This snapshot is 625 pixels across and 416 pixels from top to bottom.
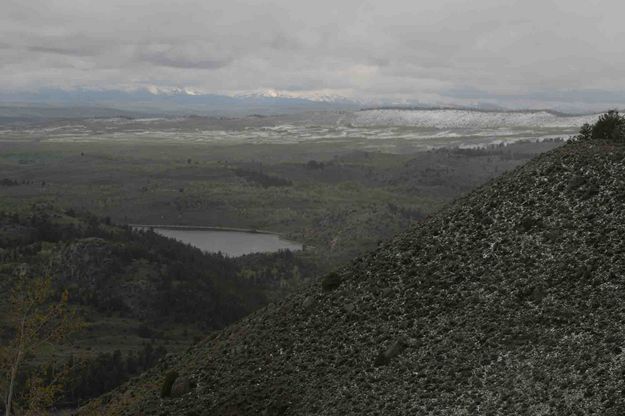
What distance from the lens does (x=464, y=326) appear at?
43219 mm

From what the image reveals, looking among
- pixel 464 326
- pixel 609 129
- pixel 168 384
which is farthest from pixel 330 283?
pixel 609 129

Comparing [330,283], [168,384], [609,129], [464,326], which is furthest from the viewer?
[609,129]

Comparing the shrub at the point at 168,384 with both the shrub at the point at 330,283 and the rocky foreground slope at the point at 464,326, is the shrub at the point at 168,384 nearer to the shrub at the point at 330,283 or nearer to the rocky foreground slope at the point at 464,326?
the rocky foreground slope at the point at 464,326

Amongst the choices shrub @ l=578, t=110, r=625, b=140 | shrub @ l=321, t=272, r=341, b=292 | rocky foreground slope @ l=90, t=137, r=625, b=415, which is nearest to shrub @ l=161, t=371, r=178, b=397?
rocky foreground slope @ l=90, t=137, r=625, b=415

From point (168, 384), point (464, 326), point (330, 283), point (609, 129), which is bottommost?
point (168, 384)

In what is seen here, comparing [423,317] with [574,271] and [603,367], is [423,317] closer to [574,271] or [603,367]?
[574,271]

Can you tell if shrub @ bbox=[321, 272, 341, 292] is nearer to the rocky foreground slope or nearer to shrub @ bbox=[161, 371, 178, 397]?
the rocky foreground slope

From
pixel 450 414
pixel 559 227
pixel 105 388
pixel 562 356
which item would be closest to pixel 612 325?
pixel 562 356

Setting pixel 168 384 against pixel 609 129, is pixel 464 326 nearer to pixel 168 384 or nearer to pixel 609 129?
pixel 168 384

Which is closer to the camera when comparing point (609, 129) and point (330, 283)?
point (330, 283)

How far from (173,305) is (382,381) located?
154m

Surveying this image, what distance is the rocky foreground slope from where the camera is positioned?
3606cm

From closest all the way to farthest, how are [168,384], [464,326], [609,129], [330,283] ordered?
[464,326] → [168,384] → [330,283] → [609,129]

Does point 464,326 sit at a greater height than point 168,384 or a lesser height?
greater
